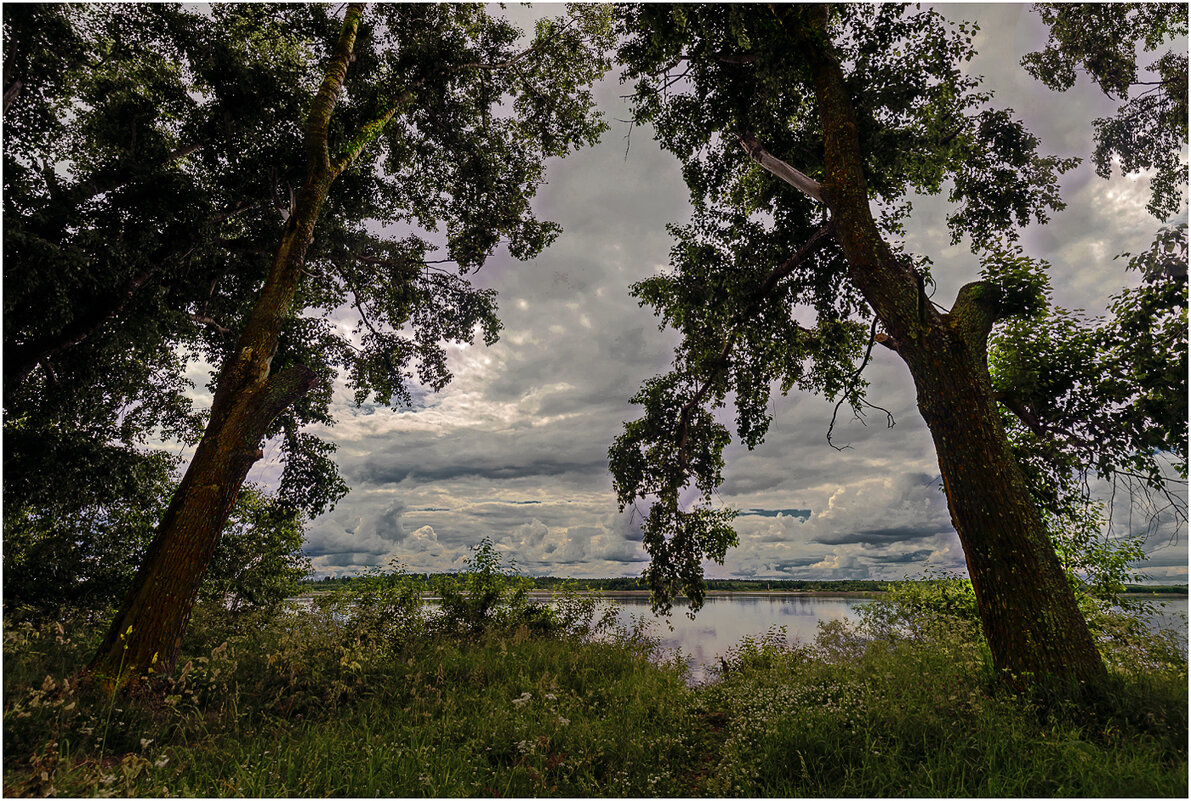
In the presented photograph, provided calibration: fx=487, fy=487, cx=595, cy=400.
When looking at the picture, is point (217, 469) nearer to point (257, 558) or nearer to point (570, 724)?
point (570, 724)

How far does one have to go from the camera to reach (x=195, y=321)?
10227 mm

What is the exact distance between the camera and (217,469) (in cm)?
602

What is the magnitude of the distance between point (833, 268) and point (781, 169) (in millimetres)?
2285

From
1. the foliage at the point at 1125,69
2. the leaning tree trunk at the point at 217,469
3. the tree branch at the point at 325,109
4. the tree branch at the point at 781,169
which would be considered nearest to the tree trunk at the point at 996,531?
the tree branch at the point at 781,169

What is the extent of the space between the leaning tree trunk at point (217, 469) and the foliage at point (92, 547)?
153 inches

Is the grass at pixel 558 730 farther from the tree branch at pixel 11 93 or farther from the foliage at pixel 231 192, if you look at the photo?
the tree branch at pixel 11 93

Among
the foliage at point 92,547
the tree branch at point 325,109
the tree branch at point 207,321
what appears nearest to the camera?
the tree branch at point 325,109

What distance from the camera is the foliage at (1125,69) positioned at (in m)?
7.57

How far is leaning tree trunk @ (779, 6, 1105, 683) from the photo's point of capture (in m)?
4.67

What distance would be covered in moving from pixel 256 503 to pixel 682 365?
36.2 feet

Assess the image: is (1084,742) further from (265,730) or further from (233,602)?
(233,602)

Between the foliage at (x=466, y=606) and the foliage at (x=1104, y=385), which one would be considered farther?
the foliage at (x=466, y=606)

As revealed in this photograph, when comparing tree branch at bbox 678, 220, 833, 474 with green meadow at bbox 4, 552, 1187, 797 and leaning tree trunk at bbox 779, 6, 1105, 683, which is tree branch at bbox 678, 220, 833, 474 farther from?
green meadow at bbox 4, 552, 1187, 797

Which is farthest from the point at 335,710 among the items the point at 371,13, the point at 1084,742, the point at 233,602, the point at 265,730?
the point at 371,13
